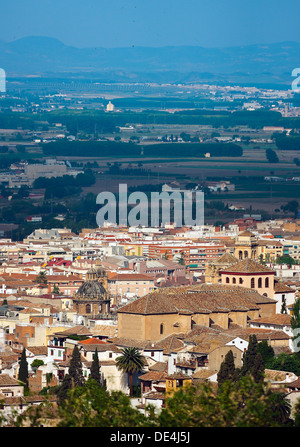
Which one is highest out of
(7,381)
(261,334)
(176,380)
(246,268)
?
(246,268)

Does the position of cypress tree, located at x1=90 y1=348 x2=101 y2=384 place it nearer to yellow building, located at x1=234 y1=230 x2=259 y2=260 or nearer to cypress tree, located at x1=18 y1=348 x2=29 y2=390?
cypress tree, located at x1=18 y1=348 x2=29 y2=390

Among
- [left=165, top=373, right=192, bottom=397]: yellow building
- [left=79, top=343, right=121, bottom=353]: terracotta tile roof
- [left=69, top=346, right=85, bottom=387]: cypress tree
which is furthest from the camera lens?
[left=79, top=343, right=121, bottom=353]: terracotta tile roof

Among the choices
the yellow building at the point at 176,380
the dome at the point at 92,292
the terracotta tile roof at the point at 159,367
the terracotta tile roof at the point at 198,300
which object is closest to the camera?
the yellow building at the point at 176,380

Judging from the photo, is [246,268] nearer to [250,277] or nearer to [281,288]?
[250,277]

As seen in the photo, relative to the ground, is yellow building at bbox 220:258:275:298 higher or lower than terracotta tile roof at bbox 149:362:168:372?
higher

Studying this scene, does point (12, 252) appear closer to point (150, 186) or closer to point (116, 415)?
point (150, 186)

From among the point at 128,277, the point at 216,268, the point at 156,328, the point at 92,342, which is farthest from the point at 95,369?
the point at 128,277

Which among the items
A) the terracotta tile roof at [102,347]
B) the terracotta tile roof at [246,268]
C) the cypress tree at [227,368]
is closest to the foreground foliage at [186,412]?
the cypress tree at [227,368]

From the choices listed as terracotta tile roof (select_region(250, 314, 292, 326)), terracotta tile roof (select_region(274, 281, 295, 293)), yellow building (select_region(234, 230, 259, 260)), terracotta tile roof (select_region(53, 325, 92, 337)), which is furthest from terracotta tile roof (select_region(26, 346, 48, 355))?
yellow building (select_region(234, 230, 259, 260))

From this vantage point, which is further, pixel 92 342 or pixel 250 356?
pixel 92 342

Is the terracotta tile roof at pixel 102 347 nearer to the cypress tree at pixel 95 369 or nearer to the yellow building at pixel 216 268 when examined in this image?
the cypress tree at pixel 95 369
